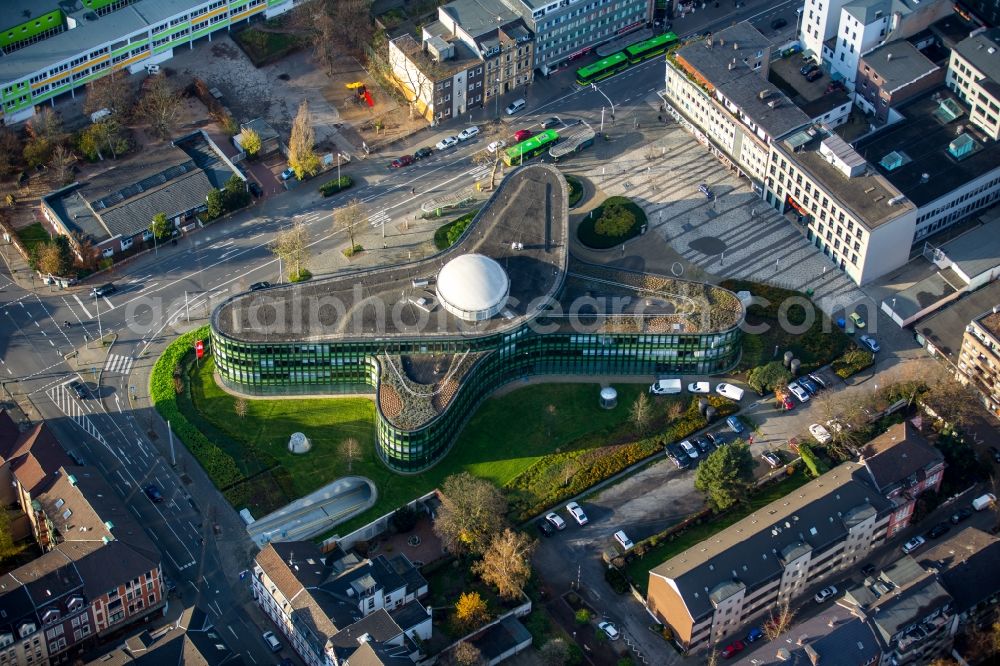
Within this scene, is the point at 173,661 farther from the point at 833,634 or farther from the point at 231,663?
the point at 833,634

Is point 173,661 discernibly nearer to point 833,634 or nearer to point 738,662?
point 738,662

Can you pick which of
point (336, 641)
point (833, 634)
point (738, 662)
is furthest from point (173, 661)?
point (833, 634)

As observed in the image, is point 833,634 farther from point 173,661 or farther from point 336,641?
point 173,661

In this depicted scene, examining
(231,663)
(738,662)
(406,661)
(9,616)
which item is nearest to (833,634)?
(738,662)

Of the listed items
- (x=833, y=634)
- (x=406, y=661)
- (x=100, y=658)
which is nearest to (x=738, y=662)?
(x=833, y=634)

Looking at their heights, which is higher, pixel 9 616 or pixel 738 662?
pixel 9 616

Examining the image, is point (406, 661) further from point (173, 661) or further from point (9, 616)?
point (9, 616)
